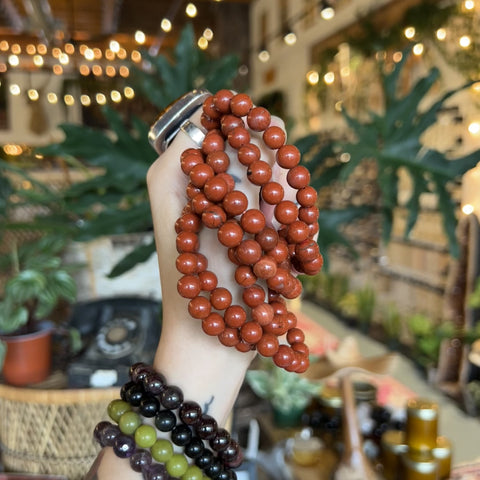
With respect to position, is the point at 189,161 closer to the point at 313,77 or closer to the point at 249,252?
the point at 249,252

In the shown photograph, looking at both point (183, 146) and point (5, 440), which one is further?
point (5, 440)

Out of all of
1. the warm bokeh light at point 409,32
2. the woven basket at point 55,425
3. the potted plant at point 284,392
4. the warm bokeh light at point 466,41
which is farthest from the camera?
the warm bokeh light at point 409,32

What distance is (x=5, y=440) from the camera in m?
0.89

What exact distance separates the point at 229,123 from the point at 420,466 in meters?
0.83

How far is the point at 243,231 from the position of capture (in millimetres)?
451

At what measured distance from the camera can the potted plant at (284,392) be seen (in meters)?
1.22

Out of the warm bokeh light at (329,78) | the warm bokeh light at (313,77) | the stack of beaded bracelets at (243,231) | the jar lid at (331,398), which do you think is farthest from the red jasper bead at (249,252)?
the warm bokeh light at (313,77)

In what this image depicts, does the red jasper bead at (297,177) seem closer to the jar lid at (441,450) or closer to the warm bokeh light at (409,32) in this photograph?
the jar lid at (441,450)

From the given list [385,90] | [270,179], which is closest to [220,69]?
[385,90]

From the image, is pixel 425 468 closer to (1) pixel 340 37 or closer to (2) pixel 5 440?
(2) pixel 5 440

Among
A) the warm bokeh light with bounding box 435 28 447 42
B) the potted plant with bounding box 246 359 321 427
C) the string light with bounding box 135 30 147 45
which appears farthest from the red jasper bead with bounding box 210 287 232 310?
the warm bokeh light with bounding box 435 28 447 42

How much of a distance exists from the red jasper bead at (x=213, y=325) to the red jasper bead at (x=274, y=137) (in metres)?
0.17

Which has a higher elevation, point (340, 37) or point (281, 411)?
point (340, 37)

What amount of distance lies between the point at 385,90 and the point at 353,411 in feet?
2.40
